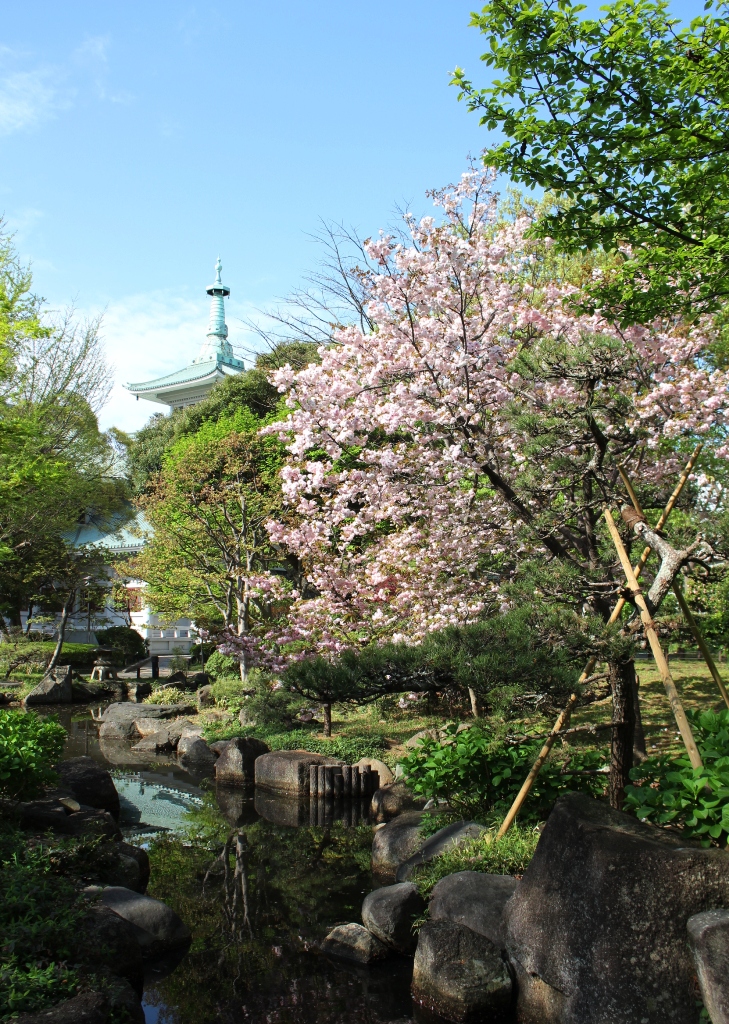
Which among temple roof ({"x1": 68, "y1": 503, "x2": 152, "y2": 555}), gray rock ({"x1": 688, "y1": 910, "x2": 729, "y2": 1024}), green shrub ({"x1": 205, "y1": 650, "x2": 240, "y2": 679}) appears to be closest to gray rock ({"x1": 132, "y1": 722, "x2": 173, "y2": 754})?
green shrub ({"x1": 205, "y1": 650, "x2": 240, "y2": 679})

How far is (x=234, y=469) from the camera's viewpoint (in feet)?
55.9

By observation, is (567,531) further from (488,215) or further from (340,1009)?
(340,1009)

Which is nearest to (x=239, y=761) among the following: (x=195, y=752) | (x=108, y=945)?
(x=195, y=752)

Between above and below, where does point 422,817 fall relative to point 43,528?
below

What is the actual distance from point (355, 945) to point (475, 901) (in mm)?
1177

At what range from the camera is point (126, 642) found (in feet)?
92.6

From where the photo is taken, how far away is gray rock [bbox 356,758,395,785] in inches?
446

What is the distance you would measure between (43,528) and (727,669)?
63.9 feet

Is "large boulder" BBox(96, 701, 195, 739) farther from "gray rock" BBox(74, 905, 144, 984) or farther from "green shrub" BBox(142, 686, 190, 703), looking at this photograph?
"gray rock" BBox(74, 905, 144, 984)

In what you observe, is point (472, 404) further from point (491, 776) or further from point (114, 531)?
point (114, 531)

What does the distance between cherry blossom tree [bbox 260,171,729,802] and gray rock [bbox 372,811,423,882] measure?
2.02 metres

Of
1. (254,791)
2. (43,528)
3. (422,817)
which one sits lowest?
(254,791)

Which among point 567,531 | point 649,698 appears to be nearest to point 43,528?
point 649,698

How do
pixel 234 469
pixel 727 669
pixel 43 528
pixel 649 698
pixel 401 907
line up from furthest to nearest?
pixel 43 528, pixel 234 469, pixel 727 669, pixel 649 698, pixel 401 907
